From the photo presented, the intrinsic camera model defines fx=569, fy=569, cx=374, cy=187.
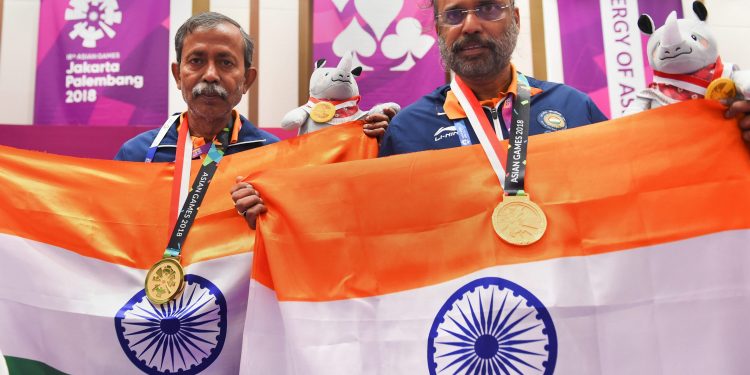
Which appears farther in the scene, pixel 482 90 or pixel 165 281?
pixel 482 90

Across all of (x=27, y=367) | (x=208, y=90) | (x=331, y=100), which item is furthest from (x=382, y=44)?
(x=27, y=367)

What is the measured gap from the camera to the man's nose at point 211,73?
6.09 feet

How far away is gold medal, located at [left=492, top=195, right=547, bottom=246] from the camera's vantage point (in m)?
1.22

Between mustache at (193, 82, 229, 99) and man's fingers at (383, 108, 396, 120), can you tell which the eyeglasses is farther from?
mustache at (193, 82, 229, 99)

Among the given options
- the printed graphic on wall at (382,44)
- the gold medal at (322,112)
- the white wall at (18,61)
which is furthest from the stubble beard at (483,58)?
the white wall at (18,61)

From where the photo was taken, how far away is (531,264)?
1.20 metres

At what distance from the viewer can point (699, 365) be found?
43.5 inches

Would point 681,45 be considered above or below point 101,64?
below

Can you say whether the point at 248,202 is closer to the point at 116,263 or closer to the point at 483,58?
the point at 116,263

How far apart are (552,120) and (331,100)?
171 cm

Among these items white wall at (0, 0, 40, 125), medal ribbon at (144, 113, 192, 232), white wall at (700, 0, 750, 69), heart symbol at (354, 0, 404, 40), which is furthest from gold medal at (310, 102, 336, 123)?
white wall at (700, 0, 750, 69)

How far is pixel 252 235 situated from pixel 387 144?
0.47 m

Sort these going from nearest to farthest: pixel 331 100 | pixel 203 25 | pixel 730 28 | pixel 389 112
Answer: pixel 389 112, pixel 203 25, pixel 331 100, pixel 730 28

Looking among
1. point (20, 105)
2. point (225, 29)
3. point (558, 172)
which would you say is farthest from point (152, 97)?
point (558, 172)
